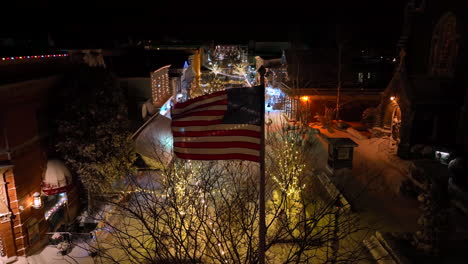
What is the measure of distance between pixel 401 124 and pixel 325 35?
34.8 meters

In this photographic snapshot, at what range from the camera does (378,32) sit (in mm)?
47562

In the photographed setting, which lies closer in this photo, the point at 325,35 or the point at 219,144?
the point at 219,144

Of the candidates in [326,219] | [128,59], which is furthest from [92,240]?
[128,59]

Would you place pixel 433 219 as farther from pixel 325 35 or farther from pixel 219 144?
pixel 325 35

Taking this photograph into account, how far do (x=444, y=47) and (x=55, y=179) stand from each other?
1038 inches

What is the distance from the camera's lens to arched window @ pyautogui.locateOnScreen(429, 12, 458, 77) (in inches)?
946

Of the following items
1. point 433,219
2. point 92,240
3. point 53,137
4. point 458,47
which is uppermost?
point 458,47

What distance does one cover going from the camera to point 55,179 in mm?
15523

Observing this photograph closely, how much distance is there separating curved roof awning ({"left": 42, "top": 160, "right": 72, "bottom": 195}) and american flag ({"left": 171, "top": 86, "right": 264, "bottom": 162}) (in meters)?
9.92

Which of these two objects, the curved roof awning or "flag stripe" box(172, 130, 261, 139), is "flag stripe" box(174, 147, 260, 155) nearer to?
"flag stripe" box(172, 130, 261, 139)

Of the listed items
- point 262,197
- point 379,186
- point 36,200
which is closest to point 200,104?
point 262,197

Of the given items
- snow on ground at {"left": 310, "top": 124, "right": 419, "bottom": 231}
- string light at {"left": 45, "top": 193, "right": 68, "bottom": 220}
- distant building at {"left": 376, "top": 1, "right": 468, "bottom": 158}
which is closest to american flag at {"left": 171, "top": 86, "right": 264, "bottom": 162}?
snow on ground at {"left": 310, "top": 124, "right": 419, "bottom": 231}

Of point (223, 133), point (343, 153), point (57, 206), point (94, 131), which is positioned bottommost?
point (57, 206)

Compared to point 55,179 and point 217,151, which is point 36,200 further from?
point 217,151
